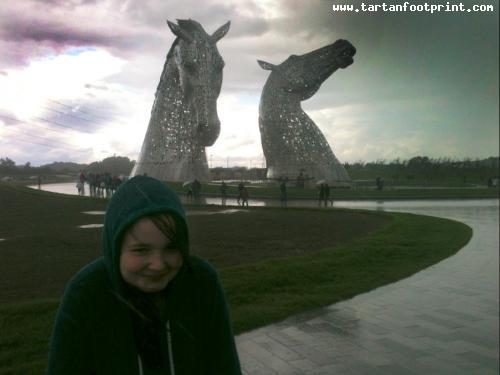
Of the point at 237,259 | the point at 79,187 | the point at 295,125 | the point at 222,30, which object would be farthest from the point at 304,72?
the point at 237,259

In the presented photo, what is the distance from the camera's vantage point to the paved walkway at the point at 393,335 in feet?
11.3

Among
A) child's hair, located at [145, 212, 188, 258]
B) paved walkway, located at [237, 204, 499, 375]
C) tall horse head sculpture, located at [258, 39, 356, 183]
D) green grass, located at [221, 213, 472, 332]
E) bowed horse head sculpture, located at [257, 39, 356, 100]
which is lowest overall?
paved walkway, located at [237, 204, 499, 375]

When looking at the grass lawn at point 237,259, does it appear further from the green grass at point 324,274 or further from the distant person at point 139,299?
the distant person at point 139,299

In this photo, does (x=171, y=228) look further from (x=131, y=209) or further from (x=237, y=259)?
(x=237, y=259)

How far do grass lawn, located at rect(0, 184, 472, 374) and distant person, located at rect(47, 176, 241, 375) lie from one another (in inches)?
87.8

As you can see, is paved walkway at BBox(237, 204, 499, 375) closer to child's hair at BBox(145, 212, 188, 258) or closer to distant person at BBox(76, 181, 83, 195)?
child's hair at BBox(145, 212, 188, 258)

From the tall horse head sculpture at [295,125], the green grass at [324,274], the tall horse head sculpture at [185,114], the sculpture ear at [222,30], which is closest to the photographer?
the green grass at [324,274]

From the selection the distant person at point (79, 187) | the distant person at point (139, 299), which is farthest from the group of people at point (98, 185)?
the distant person at point (139, 299)

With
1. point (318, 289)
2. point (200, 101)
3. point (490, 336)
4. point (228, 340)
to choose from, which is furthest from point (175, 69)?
point (228, 340)

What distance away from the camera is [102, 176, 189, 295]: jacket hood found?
1.33 metres

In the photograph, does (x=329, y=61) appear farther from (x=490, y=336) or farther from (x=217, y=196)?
(x=490, y=336)

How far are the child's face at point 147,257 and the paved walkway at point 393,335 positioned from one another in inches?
83.9

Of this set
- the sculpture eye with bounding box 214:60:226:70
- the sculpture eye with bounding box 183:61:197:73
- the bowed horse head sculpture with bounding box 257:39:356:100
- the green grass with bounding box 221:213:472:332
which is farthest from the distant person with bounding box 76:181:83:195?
the bowed horse head sculpture with bounding box 257:39:356:100

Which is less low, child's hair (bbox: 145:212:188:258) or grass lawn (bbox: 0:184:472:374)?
child's hair (bbox: 145:212:188:258)
